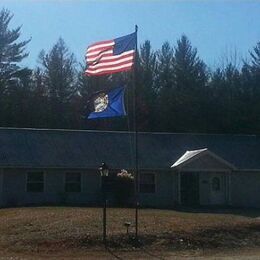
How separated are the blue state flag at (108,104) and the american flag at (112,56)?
936 mm

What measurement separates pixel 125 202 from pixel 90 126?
2603 centimetres

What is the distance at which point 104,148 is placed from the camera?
133ft

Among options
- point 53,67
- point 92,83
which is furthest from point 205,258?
point 53,67

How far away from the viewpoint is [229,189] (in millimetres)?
39844

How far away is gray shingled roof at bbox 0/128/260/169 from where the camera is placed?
37.9 metres

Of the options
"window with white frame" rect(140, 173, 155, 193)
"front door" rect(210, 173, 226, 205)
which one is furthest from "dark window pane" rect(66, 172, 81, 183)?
"front door" rect(210, 173, 226, 205)

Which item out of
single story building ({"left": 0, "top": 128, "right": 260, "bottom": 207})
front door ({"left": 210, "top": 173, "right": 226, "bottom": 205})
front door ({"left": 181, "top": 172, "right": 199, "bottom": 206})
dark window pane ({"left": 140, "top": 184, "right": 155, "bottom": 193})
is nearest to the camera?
single story building ({"left": 0, "top": 128, "right": 260, "bottom": 207})

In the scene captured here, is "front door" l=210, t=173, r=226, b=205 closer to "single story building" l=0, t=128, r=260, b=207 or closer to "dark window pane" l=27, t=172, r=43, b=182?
"single story building" l=0, t=128, r=260, b=207

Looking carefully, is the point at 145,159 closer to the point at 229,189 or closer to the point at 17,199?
the point at 229,189

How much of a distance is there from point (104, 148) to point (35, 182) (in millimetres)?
5237

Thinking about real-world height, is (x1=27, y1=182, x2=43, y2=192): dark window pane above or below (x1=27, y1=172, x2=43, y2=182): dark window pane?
below

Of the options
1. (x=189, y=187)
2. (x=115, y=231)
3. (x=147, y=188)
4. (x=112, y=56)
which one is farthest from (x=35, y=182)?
(x=112, y=56)

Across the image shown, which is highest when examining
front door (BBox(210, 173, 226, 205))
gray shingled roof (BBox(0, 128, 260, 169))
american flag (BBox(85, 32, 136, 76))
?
american flag (BBox(85, 32, 136, 76))

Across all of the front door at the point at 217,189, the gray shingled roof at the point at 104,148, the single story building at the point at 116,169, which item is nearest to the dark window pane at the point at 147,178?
the single story building at the point at 116,169
